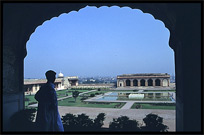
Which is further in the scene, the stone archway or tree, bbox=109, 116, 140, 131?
tree, bbox=109, 116, 140, 131

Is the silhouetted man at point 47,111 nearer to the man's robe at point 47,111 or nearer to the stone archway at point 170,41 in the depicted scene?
the man's robe at point 47,111

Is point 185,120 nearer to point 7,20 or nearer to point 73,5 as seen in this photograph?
point 73,5

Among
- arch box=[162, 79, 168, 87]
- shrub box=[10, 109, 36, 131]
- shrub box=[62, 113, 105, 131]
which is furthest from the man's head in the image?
arch box=[162, 79, 168, 87]

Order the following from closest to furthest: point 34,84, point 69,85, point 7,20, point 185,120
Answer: point 185,120 < point 7,20 < point 34,84 < point 69,85

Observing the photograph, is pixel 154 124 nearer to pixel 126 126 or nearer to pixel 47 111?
pixel 126 126

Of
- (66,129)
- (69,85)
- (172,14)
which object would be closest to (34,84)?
(69,85)

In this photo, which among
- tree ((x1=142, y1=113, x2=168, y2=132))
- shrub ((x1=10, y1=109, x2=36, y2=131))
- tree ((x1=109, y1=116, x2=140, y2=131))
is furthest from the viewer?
tree ((x1=109, y1=116, x2=140, y2=131))

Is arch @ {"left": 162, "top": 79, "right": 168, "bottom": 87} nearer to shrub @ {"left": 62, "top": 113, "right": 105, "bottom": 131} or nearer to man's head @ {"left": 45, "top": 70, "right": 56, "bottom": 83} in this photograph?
shrub @ {"left": 62, "top": 113, "right": 105, "bottom": 131}

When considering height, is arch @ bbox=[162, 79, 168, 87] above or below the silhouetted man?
below
